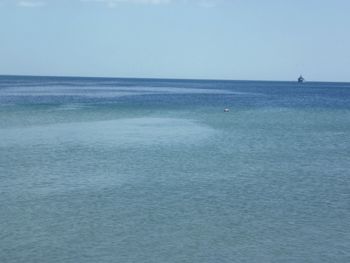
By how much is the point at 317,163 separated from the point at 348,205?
10696mm

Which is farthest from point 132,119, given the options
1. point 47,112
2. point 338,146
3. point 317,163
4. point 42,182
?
→ point 42,182

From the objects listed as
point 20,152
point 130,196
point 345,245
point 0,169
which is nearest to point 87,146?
point 20,152

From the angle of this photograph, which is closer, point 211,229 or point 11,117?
point 211,229

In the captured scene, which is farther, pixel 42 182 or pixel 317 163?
pixel 317 163

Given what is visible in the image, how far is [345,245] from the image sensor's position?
18734 mm

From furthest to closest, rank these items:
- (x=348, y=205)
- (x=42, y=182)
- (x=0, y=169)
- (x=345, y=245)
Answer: (x=0, y=169)
(x=42, y=182)
(x=348, y=205)
(x=345, y=245)

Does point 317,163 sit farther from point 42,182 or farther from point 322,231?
point 42,182

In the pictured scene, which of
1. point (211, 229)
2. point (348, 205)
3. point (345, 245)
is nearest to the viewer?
point (345, 245)

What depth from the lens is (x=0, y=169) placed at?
30.4 metres

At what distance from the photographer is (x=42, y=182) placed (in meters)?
27.3

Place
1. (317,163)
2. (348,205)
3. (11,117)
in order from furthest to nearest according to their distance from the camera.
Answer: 1. (11,117)
2. (317,163)
3. (348,205)

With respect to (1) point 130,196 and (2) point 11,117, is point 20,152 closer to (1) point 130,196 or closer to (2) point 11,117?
(1) point 130,196

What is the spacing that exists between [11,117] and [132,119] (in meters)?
13.8

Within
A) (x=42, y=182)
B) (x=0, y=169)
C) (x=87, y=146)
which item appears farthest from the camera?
(x=87, y=146)
